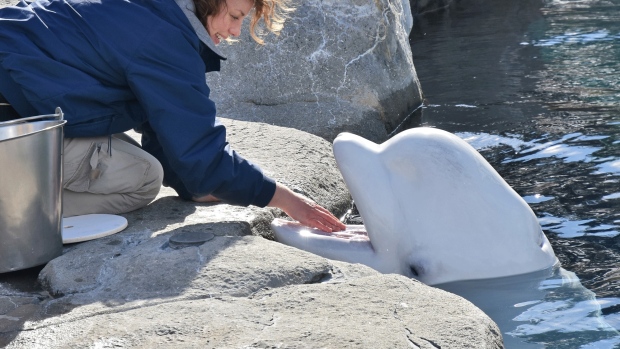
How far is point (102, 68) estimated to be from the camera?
134 inches

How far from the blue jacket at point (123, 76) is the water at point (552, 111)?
1.46 meters

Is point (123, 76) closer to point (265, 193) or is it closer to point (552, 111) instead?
point (265, 193)

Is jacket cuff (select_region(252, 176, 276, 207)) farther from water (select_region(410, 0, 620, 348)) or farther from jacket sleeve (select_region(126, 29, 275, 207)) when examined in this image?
water (select_region(410, 0, 620, 348))

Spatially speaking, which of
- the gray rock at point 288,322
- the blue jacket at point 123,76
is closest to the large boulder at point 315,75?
the blue jacket at point 123,76

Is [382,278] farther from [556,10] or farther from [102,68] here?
[556,10]

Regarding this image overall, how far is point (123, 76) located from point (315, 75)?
3.51 m

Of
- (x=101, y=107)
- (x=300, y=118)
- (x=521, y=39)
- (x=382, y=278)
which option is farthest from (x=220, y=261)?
(x=521, y=39)

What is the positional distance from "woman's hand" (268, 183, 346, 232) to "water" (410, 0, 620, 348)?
3.33 ft

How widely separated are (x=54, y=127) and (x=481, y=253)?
6.00 ft

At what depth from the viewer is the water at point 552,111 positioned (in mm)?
4598

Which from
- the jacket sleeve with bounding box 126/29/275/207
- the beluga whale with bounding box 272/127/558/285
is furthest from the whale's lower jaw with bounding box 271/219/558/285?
the jacket sleeve with bounding box 126/29/275/207

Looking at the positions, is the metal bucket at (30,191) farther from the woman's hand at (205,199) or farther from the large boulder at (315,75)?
the large boulder at (315,75)

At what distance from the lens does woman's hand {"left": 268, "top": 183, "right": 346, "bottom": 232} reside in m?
3.68

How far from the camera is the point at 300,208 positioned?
3.73m
